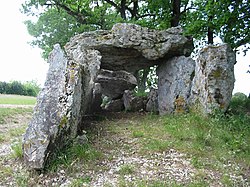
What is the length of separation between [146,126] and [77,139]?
8.61 ft

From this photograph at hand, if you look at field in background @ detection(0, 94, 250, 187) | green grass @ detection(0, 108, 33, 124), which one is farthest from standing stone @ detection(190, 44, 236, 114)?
green grass @ detection(0, 108, 33, 124)

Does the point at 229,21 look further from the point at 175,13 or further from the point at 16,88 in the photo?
the point at 16,88

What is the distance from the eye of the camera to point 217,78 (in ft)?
28.0

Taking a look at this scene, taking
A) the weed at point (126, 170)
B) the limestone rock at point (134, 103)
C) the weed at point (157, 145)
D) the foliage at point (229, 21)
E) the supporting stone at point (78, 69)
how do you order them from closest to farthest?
the weed at point (126, 170)
the supporting stone at point (78, 69)
the weed at point (157, 145)
the foliage at point (229, 21)
the limestone rock at point (134, 103)

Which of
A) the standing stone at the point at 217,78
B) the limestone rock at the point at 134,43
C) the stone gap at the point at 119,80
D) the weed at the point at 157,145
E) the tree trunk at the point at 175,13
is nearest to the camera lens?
the stone gap at the point at 119,80

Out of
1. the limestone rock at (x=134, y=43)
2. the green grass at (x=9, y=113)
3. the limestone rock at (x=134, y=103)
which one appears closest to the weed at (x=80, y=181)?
the limestone rock at (x=134, y=43)

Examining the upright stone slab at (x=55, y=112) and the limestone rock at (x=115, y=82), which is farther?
the limestone rock at (x=115, y=82)

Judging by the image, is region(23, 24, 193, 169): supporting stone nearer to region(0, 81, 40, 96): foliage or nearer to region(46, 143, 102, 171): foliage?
region(46, 143, 102, 171): foliage

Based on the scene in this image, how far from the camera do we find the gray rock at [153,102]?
11.5m

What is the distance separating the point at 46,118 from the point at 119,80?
23.8 ft

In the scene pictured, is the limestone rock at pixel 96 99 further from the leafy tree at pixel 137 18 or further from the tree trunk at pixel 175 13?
the tree trunk at pixel 175 13

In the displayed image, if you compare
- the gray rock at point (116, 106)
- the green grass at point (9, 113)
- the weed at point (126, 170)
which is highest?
the gray rock at point (116, 106)

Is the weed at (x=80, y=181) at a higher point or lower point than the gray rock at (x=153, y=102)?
lower

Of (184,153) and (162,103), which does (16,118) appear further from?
(184,153)
